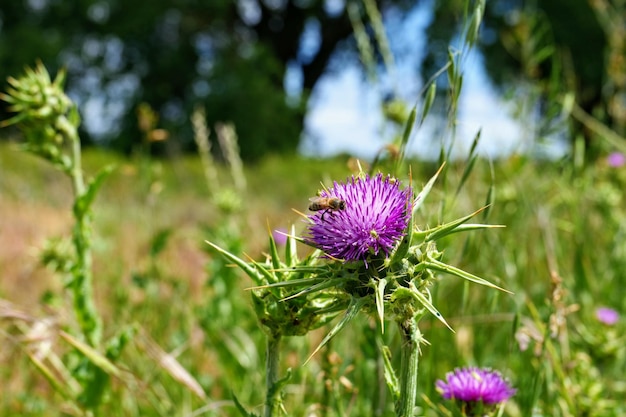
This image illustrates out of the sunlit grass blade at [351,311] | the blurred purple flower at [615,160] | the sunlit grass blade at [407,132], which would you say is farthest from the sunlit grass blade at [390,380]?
the blurred purple flower at [615,160]

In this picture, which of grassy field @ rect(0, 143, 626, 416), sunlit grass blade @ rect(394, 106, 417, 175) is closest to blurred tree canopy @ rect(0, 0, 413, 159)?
grassy field @ rect(0, 143, 626, 416)

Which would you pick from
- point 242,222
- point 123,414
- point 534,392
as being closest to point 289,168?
point 242,222

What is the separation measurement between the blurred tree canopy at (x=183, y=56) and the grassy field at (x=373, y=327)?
60.4 ft

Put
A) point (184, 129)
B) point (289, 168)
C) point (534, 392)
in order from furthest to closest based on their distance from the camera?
point (184, 129)
point (289, 168)
point (534, 392)

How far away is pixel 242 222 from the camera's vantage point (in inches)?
140

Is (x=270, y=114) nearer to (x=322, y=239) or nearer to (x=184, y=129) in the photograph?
(x=184, y=129)

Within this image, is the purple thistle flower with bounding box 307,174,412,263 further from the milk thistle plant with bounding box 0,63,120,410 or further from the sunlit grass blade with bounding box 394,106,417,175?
the milk thistle plant with bounding box 0,63,120,410

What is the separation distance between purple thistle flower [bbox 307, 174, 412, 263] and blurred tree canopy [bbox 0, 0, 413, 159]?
21.5 m

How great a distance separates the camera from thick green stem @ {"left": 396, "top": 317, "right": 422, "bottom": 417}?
3.62 ft

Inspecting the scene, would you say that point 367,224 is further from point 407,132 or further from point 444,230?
point 407,132

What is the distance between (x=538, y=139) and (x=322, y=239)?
55.9 inches

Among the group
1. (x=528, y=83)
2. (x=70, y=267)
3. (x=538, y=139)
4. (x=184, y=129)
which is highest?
(x=184, y=129)

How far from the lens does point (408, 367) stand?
3.66 feet

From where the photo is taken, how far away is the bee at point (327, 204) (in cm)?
113
